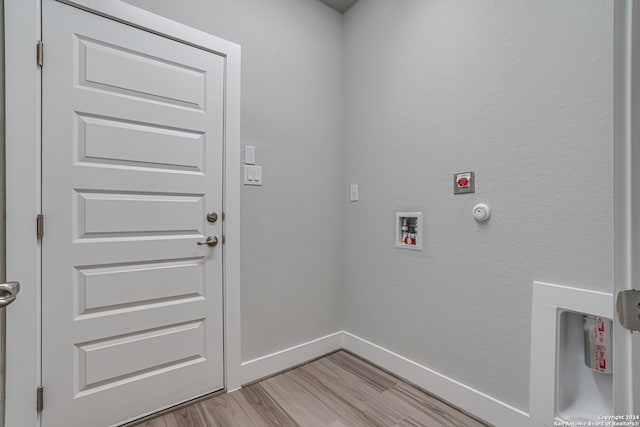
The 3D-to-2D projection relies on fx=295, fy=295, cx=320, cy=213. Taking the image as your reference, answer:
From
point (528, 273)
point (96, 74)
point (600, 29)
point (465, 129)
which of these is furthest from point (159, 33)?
point (528, 273)

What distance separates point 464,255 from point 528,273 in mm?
290

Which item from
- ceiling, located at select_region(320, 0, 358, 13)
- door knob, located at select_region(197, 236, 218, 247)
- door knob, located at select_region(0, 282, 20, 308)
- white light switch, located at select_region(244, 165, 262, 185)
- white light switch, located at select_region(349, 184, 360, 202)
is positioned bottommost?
door knob, located at select_region(0, 282, 20, 308)


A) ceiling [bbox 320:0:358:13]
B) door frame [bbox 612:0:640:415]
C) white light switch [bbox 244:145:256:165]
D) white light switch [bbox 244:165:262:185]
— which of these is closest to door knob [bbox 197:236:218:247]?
white light switch [bbox 244:165:262:185]

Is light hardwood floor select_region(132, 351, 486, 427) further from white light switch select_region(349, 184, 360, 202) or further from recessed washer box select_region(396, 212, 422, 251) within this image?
white light switch select_region(349, 184, 360, 202)

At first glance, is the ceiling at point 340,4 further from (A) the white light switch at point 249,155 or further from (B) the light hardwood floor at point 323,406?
(B) the light hardwood floor at point 323,406

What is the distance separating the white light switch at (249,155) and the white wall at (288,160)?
3 centimetres

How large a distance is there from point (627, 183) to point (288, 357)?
1940mm

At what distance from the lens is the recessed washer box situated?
5.75 feet

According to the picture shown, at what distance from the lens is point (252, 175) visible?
71.4 inches

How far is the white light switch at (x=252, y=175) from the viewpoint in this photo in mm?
1791

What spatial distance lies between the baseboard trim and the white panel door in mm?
296

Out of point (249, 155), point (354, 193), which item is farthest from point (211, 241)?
point (354, 193)

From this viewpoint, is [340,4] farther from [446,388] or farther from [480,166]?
[446,388]

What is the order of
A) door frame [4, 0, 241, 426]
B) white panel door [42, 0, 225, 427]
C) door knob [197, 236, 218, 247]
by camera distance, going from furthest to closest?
door knob [197, 236, 218, 247], white panel door [42, 0, 225, 427], door frame [4, 0, 241, 426]
